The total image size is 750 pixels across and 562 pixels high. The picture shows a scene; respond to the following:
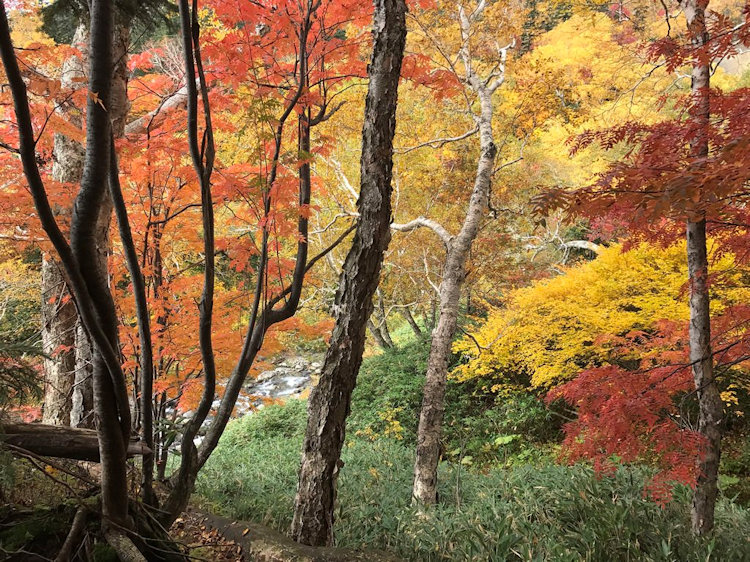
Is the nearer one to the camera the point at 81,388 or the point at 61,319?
the point at 81,388

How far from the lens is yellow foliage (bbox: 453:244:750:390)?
5.82m

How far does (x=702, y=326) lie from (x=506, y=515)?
2.13 metres

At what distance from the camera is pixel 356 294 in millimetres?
3197

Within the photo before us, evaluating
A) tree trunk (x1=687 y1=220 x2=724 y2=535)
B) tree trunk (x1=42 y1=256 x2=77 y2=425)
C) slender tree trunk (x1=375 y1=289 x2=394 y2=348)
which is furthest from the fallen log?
slender tree trunk (x1=375 y1=289 x2=394 y2=348)

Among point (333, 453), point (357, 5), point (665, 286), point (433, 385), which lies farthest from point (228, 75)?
point (665, 286)

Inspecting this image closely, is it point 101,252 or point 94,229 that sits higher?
point 101,252

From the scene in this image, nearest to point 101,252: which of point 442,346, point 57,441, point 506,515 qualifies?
point 57,441

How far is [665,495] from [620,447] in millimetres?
569

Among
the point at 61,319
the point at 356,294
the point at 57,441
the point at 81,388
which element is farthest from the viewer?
the point at 61,319

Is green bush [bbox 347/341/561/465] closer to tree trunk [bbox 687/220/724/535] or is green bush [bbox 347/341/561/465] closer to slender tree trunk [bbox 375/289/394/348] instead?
slender tree trunk [bbox 375/289/394/348]

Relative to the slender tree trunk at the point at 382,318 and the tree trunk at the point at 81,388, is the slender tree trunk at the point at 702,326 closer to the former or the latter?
the tree trunk at the point at 81,388

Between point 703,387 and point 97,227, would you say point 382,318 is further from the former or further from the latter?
point 97,227

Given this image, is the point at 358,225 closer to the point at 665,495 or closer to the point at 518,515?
the point at 518,515

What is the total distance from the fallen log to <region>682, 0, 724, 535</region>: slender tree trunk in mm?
3634
